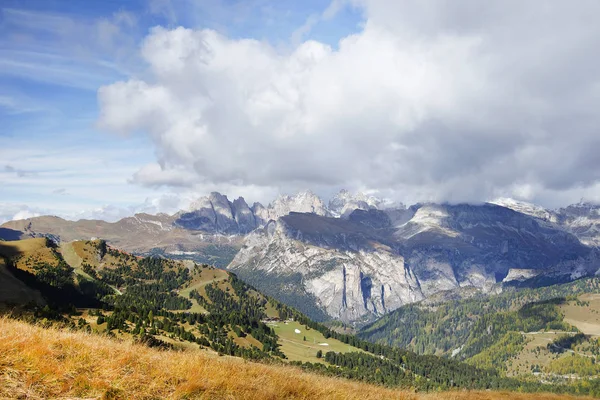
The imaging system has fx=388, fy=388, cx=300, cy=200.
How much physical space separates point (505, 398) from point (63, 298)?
214895 millimetres

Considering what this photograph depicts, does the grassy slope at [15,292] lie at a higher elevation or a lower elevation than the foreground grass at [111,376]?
lower

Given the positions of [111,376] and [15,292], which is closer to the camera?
[111,376]

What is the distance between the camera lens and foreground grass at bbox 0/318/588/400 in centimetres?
987

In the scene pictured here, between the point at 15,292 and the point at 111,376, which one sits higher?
the point at 111,376

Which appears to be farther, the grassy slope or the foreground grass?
the grassy slope

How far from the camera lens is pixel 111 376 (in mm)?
10695

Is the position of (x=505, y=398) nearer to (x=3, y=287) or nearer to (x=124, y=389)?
(x=124, y=389)

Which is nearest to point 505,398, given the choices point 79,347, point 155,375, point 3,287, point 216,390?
point 216,390

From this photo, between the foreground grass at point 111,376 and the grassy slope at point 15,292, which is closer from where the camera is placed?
the foreground grass at point 111,376

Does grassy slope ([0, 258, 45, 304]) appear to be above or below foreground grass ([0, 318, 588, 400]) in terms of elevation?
below

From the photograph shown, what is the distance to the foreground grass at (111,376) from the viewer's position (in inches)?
388

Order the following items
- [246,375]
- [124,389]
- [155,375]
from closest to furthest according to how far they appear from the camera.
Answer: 1. [124,389]
2. [155,375]
3. [246,375]

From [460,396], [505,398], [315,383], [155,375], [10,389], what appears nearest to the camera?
[10,389]

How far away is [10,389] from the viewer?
9227 mm
